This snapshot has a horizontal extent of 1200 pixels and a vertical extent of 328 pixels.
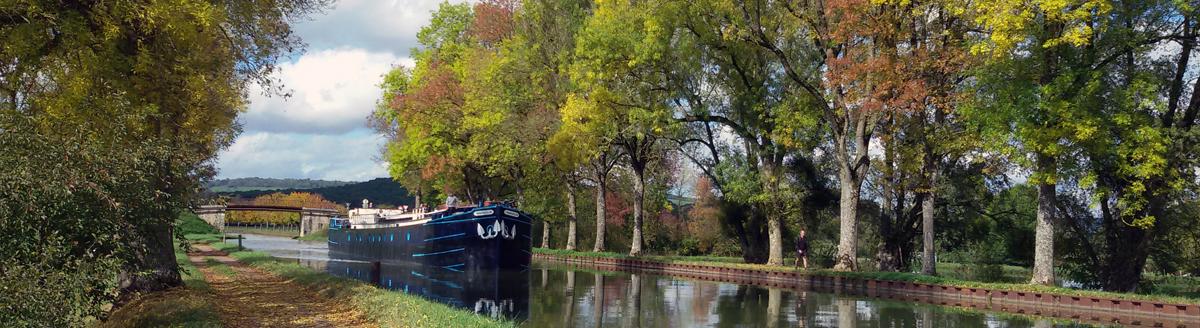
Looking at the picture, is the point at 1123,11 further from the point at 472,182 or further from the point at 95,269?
the point at 472,182

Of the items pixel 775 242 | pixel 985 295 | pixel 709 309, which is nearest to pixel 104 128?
pixel 709 309

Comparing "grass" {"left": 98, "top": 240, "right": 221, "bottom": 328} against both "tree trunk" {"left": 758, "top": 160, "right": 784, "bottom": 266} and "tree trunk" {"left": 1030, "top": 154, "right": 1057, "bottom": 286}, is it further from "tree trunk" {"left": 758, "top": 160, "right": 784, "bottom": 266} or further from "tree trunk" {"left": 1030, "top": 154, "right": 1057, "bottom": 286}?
"tree trunk" {"left": 758, "top": 160, "right": 784, "bottom": 266}

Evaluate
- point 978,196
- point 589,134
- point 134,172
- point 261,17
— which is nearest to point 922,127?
point 978,196

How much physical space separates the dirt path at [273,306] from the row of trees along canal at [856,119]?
16811 millimetres

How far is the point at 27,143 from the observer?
36.9ft

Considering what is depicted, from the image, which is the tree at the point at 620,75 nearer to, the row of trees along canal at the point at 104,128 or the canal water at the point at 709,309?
the canal water at the point at 709,309

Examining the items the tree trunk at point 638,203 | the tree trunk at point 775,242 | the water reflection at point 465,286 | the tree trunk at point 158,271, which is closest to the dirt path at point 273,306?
the tree trunk at point 158,271

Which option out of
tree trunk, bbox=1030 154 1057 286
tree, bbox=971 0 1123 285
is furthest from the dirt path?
tree trunk, bbox=1030 154 1057 286

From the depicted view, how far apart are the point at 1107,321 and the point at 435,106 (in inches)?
1487

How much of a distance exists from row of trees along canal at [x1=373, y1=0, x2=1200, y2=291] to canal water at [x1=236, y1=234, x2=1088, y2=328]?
487 centimetres

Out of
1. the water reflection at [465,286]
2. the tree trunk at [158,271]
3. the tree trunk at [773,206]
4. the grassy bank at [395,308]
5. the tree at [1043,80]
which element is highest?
the tree at [1043,80]

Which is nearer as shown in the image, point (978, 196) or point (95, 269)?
point (95, 269)

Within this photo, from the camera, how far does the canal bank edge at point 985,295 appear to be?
72.4 feet

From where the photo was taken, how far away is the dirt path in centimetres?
1584
